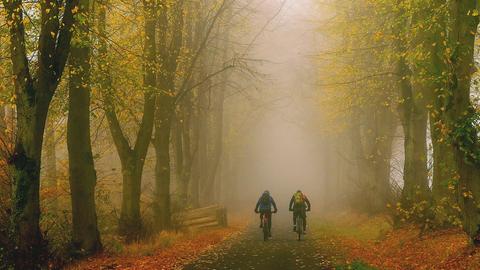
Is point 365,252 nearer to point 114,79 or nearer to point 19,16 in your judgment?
point 114,79

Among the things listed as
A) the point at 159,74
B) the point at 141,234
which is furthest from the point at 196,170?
the point at 141,234

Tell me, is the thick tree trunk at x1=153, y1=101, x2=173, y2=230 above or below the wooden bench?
above

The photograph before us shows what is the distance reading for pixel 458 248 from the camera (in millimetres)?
10766

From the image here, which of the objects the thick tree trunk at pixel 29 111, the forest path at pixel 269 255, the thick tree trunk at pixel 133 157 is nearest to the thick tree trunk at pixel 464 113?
the forest path at pixel 269 255

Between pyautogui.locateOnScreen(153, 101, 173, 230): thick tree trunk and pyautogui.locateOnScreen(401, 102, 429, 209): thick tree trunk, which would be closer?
pyautogui.locateOnScreen(401, 102, 429, 209): thick tree trunk

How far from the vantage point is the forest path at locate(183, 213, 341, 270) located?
11.7 metres

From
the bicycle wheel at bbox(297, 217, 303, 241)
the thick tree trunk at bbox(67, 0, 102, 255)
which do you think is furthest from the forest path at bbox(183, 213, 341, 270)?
the thick tree trunk at bbox(67, 0, 102, 255)

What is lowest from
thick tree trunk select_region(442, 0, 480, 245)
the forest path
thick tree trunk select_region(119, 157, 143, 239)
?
the forest path

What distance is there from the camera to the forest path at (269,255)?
11703 mm

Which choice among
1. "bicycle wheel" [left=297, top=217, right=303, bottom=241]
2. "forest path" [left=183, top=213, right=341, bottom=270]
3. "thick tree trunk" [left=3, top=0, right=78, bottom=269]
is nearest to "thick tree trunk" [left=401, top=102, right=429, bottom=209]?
"forest path" [left=183, top=213, right=341, bottom=270]

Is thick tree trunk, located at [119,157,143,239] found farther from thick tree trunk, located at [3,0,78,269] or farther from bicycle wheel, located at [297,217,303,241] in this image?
bicycle wheel, located at [297,217,303,241]

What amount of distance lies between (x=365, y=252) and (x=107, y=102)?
345 inches

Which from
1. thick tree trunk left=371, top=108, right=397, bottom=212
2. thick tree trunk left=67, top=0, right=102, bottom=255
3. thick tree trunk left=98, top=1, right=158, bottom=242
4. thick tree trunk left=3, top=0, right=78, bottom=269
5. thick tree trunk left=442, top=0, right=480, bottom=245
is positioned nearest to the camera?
thick tree trunk left=3, top=0, right=78, bottom=269

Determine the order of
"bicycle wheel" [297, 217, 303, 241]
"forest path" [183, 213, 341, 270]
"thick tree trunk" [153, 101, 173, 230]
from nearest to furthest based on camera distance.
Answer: "forest path" [183, 213, 341, 270]
"bicycle wheel" [297, 217, 303, 241]
"thick tree trunk" [153, 101, 173, 230]
